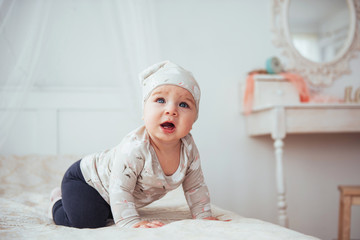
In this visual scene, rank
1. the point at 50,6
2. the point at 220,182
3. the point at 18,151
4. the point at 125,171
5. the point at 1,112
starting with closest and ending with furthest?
the point at 125,171
the point at 1,112
the point at 50,6
the point at 18,151
the point at 220,182

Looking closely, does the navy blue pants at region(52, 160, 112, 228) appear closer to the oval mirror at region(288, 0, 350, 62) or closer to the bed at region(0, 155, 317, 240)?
the bed at region(0, 155, 317, 240)

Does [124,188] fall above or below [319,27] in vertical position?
below

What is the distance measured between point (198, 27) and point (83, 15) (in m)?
0.81

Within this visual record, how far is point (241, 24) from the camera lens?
248cm

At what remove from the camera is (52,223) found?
1.17m

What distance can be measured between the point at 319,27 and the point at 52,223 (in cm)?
222

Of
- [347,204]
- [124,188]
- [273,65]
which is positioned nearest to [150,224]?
[124,188]

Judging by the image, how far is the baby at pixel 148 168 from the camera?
3.25 ft

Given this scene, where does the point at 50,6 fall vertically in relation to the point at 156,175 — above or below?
above

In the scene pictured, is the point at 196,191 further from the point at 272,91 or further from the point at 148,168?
the point at 272,91

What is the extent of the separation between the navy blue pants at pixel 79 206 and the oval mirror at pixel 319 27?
1.88 meters

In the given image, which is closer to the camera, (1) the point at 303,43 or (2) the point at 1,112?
(2) the point at 1,112

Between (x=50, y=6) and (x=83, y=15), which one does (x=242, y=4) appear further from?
(x=50, y=6)

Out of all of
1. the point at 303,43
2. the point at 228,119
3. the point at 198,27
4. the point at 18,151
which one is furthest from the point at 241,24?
the point at 18,151
